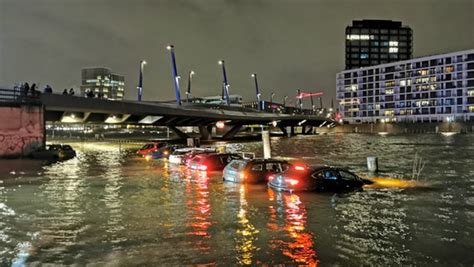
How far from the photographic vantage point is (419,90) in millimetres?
173000

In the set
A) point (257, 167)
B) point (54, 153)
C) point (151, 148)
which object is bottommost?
Answer: point (54, 153)

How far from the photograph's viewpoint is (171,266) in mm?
9656

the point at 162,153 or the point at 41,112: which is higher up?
the point at 41,112

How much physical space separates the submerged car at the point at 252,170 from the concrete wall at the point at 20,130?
22.9m

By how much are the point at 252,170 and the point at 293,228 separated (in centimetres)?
1050

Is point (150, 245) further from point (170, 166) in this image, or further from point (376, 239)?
point (170, 166)

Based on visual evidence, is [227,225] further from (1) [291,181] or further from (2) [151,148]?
(2) [151,148]

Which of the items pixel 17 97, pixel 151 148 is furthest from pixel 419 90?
pixel 17 97

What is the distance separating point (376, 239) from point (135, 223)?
6.68 m

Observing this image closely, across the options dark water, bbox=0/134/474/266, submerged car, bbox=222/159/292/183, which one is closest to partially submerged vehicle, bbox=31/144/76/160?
dark water, bbox=0/134/474/266

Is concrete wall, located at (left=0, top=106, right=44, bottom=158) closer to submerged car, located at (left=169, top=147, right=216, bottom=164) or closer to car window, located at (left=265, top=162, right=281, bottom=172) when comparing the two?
submerged car, located at (left=169, top=147, right=216, bottom=164)

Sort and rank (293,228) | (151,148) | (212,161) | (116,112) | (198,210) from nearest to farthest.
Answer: (293,228) → (198,210) → (212,161) → (151,148) → (116,112)

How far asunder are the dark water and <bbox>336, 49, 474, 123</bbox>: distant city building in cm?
14693

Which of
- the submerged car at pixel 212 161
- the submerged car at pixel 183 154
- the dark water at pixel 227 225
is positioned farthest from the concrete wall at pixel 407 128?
the dark water at pixel 227 225
